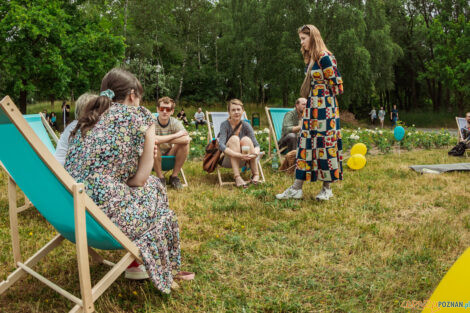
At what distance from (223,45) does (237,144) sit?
22.9 metres

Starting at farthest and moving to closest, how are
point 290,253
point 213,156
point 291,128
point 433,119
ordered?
point 433,119 → point 291,128 → point 213,156 → point 290,253

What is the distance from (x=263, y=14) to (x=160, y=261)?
23.8 m

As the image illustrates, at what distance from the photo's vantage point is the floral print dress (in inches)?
77.5

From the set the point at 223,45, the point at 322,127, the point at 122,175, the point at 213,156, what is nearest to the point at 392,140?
the point at 213,156

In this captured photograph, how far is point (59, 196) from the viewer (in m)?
1.69

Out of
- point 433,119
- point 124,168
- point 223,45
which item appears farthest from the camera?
point 223,45

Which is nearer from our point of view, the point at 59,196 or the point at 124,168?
the point at 59,196

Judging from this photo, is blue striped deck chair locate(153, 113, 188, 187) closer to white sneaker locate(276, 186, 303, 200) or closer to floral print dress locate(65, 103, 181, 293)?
white sneaker locate(276, 186, 303, 200)

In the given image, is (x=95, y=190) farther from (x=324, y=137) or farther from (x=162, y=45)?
(x=162, y=45)

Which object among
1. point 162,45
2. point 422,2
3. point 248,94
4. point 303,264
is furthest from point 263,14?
point 303,264

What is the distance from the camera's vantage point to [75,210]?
161 centimetres

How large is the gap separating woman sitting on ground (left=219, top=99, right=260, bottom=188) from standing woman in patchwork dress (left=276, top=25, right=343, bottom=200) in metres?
1.00

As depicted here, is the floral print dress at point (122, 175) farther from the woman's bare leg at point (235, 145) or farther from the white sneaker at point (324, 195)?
the woman's bare leg at point (235, 145)

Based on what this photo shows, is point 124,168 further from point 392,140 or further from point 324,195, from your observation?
point 392,140
